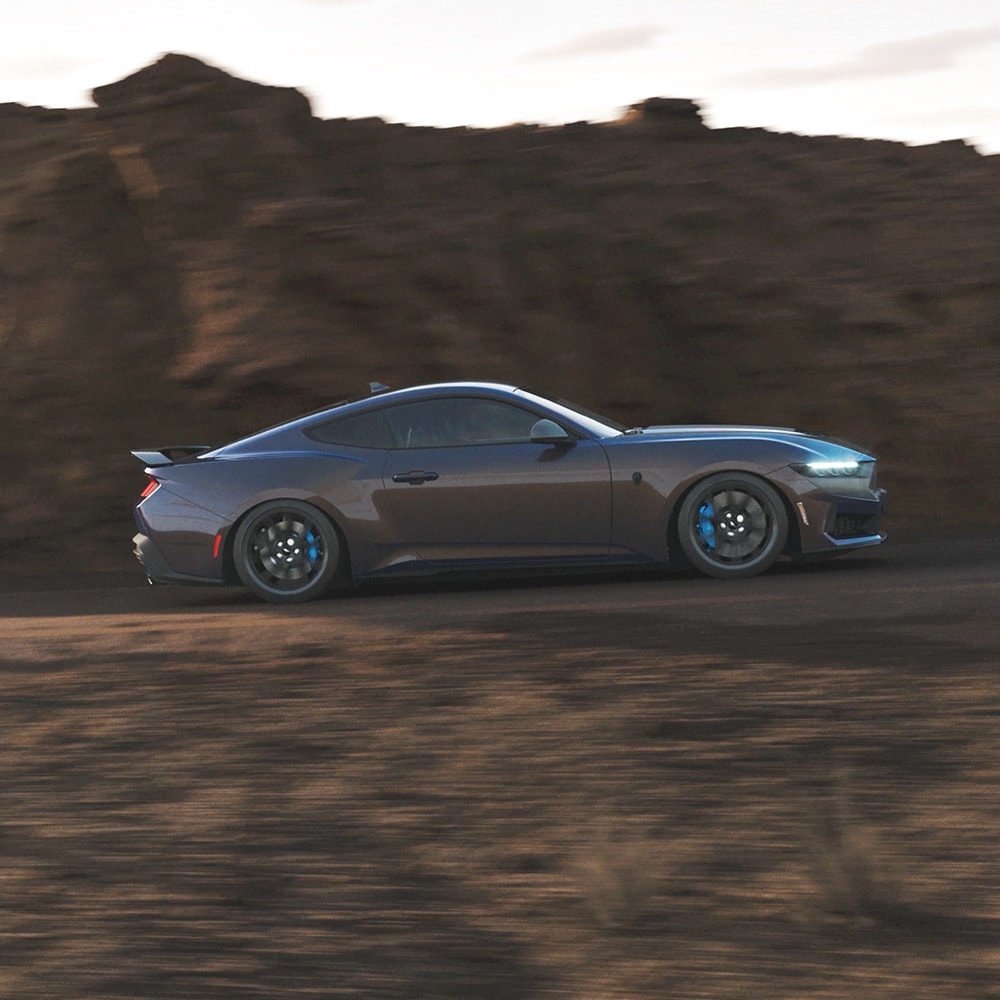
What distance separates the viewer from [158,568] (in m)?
10.6

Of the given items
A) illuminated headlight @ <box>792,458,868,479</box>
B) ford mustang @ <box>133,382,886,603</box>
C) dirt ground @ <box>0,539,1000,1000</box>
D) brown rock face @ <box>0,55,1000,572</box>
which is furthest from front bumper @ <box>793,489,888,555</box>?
brown rock face @ <box>0,55,1000,572</box>

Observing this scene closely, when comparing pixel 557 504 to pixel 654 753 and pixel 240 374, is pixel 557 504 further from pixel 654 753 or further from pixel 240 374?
pixel 240 374

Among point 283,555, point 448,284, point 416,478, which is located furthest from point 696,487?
point 448,284

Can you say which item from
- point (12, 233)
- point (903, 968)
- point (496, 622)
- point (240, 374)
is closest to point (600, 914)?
point (903, 968)

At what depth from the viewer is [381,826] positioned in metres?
5.68

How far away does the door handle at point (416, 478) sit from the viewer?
1023 centimetres

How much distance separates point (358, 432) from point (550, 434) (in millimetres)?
1307

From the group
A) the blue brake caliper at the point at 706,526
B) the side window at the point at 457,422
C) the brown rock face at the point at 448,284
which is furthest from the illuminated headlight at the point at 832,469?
the brown rock face at the point at 448,284

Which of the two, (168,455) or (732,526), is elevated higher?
(168,455)

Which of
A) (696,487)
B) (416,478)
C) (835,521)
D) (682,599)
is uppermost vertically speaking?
(416,478)

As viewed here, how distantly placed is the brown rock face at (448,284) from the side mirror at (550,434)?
7320mm

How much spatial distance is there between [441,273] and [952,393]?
6.35 meters

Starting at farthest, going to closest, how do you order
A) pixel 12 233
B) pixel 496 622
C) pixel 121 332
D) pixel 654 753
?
pixel 12 233
pixel 121 332
pixel 496 622
pixel 654 753

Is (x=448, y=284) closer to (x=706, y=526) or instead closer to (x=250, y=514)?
(x=250, y=514)
